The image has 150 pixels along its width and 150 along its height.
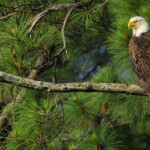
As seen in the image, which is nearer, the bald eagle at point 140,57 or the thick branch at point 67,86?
the thick branch at point 67,86

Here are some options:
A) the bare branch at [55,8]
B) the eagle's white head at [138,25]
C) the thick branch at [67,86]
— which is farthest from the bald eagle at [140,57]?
the thick branch at [67,86]

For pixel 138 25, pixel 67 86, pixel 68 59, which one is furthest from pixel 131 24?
pixel 67 86

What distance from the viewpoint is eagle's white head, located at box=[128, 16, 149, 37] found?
419cm

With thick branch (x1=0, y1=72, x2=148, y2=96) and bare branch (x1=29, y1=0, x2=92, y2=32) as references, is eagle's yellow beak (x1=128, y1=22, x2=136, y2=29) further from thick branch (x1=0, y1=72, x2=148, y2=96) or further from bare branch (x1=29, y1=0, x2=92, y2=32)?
thick branch (x1=0, y1=72, x2=148, y2=96)

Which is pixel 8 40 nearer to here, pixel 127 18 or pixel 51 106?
pixel 51 106

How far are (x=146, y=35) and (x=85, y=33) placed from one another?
528 millimetres

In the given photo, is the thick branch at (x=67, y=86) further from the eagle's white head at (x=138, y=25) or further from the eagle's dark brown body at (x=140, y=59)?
the eagle's white head at (x=138, y=25)

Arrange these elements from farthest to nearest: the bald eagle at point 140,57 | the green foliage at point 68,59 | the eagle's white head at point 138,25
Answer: the eagle's white head at point 138,25 < the bald eagle at point 140,57 < the green foliage at point 68,59

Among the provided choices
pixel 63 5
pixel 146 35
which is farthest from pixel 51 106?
pixel 146 35

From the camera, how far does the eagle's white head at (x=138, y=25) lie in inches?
165

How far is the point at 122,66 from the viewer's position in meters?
4.39

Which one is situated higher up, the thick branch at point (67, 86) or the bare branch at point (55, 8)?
the bare branch at point (55, 8)

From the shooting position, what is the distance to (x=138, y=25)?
4.27 m

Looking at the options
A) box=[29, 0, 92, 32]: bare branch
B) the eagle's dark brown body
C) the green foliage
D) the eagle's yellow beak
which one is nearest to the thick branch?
the green foliage
